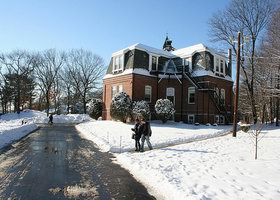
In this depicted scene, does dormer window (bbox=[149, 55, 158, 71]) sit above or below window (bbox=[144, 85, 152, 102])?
above

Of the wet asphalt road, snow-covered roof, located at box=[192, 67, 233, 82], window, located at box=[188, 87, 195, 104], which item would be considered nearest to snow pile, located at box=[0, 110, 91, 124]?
window, located at box=[188, 87, 195, 104]

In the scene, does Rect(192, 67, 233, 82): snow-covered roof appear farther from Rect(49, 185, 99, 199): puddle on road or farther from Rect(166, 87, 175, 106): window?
Rect(49, 185, 99, 199): puddle on road

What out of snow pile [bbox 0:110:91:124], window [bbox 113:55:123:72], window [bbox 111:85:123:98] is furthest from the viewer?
snow pile [bbox 0:110:91:124]

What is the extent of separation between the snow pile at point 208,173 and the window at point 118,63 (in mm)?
22993

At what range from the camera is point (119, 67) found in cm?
3584

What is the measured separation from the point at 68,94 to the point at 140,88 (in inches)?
1372

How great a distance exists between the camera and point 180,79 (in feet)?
114

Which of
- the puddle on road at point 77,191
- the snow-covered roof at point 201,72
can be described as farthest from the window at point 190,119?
the puddle on road at point 77,191

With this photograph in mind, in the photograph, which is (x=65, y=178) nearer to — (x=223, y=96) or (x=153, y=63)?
(x=153, y=63)

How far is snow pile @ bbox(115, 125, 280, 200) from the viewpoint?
23.4 feet

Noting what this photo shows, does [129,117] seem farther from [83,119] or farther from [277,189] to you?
[277,189]

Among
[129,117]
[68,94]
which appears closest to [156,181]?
[129,117]

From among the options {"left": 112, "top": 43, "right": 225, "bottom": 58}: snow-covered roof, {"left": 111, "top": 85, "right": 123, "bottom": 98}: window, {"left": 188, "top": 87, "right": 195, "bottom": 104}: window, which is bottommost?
{"left": 188, "top": 87, "right": 195, "bottom": 104}: window

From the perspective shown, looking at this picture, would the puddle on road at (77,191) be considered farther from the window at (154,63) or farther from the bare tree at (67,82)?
the bare tree at (67,82)
